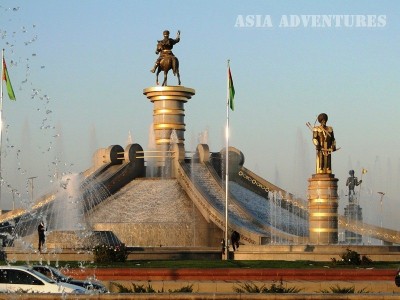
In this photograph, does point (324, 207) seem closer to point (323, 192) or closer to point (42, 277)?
point (323, 192)

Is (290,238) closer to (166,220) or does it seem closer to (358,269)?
(166,220)

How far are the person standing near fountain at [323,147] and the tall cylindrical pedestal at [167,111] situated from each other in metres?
19.4

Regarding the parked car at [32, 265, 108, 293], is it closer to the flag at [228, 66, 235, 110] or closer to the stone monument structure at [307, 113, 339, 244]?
the stone monument structure at [307, 113, 339, 244]

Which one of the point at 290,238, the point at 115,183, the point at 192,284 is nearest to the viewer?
the point at 192,284

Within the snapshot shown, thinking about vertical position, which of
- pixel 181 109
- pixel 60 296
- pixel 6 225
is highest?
pixel 181 109

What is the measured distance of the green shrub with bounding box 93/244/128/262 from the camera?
33.5m

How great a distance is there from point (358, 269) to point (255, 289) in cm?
614

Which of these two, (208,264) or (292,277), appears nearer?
(292,277)

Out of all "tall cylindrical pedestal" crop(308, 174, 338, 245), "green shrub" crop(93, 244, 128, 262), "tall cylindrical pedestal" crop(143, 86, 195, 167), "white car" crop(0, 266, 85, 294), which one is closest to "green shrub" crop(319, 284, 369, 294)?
"white car" crop(0, 266, 85, 294)

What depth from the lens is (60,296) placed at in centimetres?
2158

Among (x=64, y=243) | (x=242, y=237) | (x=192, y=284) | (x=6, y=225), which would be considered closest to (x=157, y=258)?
(x=64, y=243)

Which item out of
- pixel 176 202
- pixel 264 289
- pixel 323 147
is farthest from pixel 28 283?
pixel 176 202

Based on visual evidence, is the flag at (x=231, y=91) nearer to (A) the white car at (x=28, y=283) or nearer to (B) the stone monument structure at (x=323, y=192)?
(B) the stone monument structure at (x=323, y=192)

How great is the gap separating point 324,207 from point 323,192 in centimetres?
58
